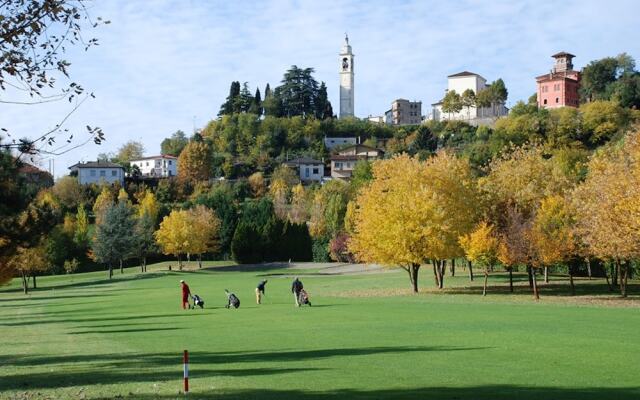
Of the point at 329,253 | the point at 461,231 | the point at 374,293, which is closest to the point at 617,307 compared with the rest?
the point at 461,231

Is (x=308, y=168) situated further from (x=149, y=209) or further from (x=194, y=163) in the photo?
(x=149, y=209)

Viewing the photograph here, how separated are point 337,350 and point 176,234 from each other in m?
71.2

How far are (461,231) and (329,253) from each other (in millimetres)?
48529

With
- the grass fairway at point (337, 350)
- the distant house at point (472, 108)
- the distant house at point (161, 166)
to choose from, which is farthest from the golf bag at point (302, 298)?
the distant house at point (472, 108)

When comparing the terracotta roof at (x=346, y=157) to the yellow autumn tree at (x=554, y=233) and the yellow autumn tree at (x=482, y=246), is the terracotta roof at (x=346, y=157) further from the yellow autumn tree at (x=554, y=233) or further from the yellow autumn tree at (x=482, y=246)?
the yellow autumn tree at (x=482, y=246)

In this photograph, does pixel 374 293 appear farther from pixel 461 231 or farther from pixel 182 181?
pixel 182 181

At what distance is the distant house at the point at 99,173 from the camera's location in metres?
139

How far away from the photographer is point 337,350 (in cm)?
2188

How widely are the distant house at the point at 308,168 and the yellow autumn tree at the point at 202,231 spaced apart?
5224 cm

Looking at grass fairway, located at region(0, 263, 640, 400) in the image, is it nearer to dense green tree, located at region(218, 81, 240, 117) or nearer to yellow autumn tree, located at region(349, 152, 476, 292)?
yellow autumn tree, located at region(349, 152, 476, 292)

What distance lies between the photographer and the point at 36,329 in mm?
33438

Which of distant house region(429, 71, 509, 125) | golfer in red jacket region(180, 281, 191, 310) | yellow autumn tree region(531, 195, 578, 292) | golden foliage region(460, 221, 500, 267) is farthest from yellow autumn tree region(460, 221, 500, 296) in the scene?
distant house region(429, 71, 509, 125)

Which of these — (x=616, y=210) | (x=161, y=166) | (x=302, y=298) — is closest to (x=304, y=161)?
(x=161, y=166)

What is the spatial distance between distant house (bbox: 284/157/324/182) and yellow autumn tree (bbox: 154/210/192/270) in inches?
2386
